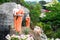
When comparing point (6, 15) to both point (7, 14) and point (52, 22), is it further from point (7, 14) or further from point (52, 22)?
point (52, 22)

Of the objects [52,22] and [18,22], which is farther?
[52,22]

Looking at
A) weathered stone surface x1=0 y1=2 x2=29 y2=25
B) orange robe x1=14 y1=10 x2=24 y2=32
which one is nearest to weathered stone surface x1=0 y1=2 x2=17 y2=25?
weathered stone surface x1=0 y1=2 x2=29 y2=25

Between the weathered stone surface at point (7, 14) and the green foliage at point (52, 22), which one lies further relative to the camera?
the green foliage at point (52, 22)

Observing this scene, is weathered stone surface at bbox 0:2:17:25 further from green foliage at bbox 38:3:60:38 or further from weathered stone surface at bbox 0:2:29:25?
green foliage at bbox 38:3:60:38

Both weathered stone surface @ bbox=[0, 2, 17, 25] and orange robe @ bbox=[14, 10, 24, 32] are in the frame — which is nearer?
weathered stone surface @ bbox=[0, 2, 17, 25]

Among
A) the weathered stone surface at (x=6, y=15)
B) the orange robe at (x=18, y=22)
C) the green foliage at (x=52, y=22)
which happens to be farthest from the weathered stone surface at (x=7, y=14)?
the green foliage at (x=52, y=22)

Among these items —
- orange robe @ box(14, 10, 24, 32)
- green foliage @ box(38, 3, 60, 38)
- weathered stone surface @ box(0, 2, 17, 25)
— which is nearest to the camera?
weathered stone surface @ box(0, 2, 17, 25)

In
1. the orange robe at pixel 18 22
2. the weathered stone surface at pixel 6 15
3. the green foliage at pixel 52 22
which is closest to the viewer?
the weathered stone surface at pixel 6 15

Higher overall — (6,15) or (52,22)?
(6,15)

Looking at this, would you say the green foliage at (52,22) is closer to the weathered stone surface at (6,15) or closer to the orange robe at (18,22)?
the orange robe at (18,22)

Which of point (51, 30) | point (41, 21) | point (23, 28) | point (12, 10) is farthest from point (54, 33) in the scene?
point (12, 10)

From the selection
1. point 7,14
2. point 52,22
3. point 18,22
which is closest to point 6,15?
point 7,14

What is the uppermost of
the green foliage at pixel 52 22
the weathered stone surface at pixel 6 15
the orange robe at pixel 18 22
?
the weathered stone surface at pixel 6 15

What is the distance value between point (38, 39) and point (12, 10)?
109 centimetres
